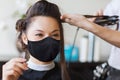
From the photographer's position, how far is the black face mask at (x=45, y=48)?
54.8 inches

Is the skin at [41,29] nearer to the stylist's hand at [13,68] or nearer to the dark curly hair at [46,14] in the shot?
the dark curly hair at [46,14]

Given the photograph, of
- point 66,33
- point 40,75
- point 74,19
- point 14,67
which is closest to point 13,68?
point 14,67

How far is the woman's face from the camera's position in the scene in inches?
54.6

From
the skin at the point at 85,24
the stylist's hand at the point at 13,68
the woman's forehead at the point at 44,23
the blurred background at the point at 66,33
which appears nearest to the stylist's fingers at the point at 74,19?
the skin at the point at 85,24

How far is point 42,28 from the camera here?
138 cm

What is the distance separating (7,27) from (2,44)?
0.18 meters

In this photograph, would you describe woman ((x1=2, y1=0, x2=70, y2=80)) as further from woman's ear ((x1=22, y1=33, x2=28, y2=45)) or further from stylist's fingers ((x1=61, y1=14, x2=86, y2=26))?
stylist's fingers ((x1=61, y1=14, x2=86, y2=26))

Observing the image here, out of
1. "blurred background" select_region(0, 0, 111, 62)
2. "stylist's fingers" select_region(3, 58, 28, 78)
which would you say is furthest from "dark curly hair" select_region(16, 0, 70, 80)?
"blurred background" select_region(0, 0, 111, 62)

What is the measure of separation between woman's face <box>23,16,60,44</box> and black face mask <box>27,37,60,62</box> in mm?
23

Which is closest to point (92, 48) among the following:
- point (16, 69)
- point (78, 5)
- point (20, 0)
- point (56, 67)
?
point (78, 5)

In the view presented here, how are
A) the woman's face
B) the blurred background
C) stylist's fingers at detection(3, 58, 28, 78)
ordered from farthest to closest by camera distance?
the blurred background → the woman's face → stylist's fingers at detection(3, 58, 28, 78)

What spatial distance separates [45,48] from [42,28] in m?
0.11

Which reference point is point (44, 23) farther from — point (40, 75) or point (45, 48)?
point (40, 75)

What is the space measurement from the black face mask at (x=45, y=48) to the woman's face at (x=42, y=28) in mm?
23
